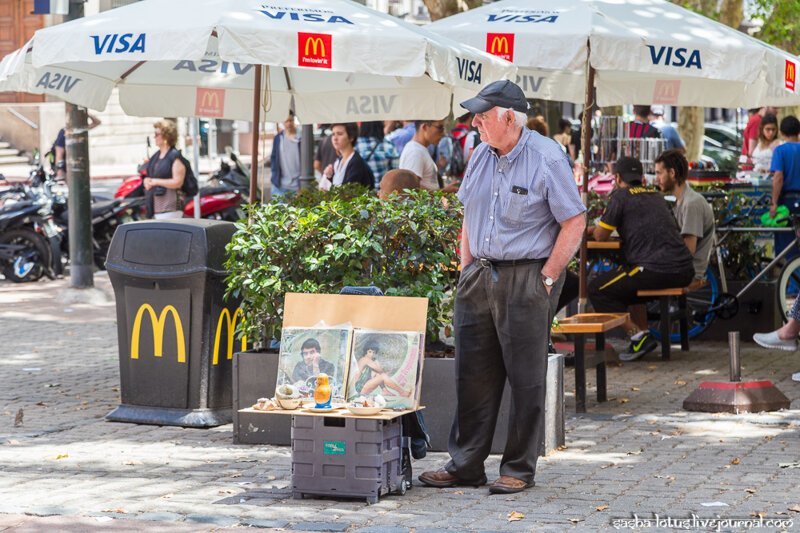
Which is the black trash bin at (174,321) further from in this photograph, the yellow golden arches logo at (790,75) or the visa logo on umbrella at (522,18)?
the yellow golden arches logo at (790,75)

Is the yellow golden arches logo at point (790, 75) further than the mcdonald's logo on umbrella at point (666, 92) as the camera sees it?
No

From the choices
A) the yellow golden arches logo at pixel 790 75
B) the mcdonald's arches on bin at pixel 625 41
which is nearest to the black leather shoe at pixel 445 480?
the mcdonald's arches on bin at pixel 625 41

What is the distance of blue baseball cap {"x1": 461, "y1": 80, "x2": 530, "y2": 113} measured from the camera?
665 centimetres

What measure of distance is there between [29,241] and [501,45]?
827 cm

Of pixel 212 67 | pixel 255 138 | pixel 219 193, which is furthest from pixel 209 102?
pixel 219 193

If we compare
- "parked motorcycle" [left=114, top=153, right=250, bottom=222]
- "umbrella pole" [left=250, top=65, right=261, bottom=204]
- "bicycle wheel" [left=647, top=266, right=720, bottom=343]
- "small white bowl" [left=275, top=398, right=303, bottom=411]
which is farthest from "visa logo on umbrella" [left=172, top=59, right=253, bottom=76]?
"parked motorcycle" [left=114, top=153, right=250, bottom=222]

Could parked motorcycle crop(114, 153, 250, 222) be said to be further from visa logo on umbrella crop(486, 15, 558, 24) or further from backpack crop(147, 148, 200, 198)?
visa logo on umbrella crop(486, 15, 558, 24)

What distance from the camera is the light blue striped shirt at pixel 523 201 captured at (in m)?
6.65

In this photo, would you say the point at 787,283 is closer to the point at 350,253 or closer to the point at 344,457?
the point at 350,253

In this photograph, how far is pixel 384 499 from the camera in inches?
265

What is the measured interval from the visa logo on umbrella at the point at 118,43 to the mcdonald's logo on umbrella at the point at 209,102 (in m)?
2.45

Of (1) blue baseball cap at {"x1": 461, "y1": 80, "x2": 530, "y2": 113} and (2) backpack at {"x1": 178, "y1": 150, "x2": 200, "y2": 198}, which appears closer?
(1) blue baseball cap at {"x1": 461, "y1": 80, "x2": 530, "y2": 113}

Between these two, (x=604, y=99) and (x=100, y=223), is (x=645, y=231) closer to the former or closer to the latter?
(x=604, y=99)

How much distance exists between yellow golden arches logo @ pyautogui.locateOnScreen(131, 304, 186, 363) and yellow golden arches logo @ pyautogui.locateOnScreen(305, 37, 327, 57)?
1.80m
